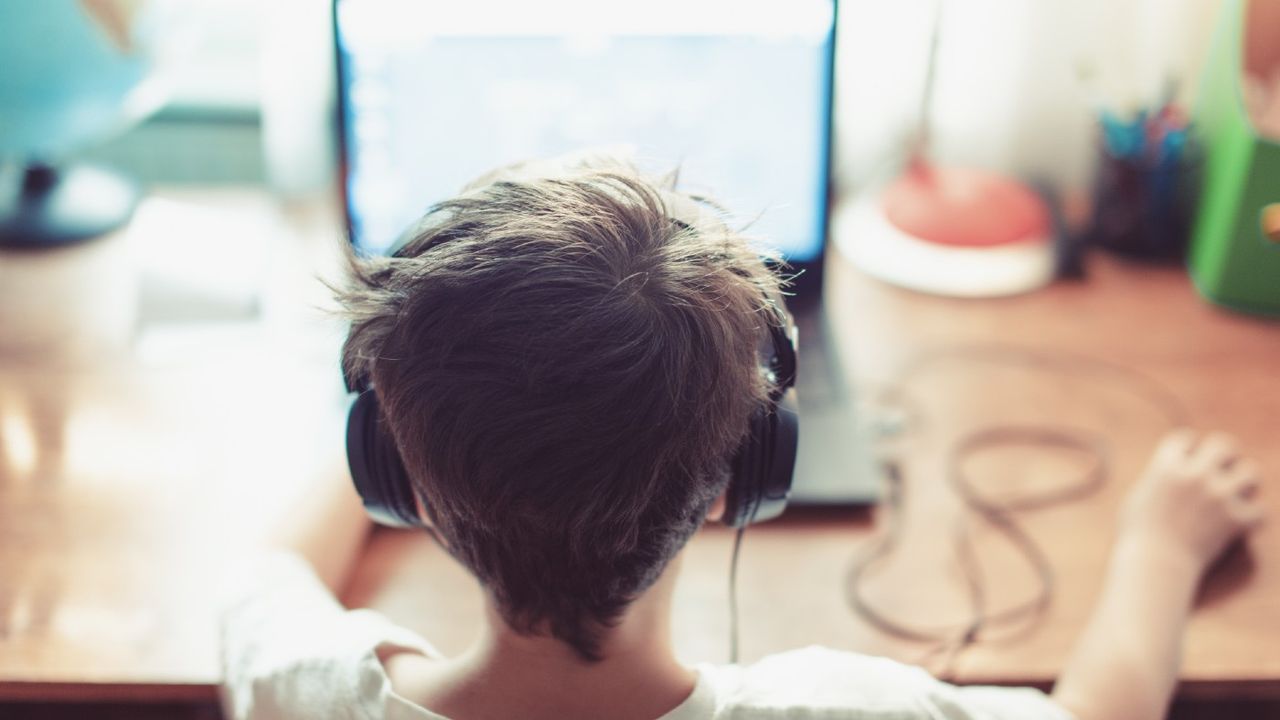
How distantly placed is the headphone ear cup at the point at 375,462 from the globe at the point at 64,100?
583 mm

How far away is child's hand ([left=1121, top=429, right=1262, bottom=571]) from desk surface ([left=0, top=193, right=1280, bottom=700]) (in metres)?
0.03

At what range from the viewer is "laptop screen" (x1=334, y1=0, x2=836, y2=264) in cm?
106

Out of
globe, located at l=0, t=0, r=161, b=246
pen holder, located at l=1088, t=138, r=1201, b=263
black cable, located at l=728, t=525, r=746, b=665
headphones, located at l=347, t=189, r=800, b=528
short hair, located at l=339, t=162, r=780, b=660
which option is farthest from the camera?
pen holder, located at l=1088, t=138, r=1201, b=263

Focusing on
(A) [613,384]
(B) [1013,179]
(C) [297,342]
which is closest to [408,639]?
(A) [613,384]

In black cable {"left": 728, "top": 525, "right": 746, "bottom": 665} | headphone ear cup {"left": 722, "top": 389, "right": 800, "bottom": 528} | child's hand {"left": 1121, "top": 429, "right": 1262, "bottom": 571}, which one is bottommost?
black cable {"left": 728, "top": 525, "right": 746, "bottom": 665}

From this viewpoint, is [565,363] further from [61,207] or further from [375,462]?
[61,207]

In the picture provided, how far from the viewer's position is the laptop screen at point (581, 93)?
1.06 meters

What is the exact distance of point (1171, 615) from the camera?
0.85 m

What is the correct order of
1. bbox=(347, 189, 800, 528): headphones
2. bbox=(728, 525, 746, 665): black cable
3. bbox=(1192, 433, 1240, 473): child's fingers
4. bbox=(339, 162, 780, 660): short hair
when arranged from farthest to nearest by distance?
bbox=(1192, 433, 1240, 473): child's fingers, bbox=(728, 525, 746, 665): black cable, bbox=(347, 189, 800, 528): headphones, bbox=(339, 162, 780, 660): short hair

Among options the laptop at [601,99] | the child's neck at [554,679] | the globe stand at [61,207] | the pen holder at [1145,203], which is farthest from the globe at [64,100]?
the pen holder at [1145,203]

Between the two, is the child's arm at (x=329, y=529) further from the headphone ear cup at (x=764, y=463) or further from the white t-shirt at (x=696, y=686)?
the headphone ear cup at (x=764, y=463)

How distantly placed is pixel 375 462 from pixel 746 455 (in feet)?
0.72

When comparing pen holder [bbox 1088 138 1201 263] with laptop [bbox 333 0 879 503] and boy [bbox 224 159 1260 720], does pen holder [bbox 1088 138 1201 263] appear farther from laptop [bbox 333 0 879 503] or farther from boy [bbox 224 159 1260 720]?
boy [bbox 224 159 1260 720]

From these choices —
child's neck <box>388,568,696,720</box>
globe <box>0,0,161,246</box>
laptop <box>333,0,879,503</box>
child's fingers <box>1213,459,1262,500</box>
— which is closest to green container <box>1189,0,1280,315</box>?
child's fingers <box>1213,459,1262,500</box>
